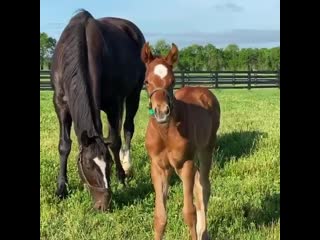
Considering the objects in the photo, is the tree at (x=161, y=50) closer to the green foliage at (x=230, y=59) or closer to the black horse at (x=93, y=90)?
the black horse at (x=93, y=90)

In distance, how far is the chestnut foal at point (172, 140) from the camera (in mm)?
3707

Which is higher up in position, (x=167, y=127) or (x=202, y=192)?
(x=167, y=127)

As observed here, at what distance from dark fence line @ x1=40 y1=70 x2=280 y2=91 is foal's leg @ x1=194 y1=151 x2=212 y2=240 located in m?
19.9

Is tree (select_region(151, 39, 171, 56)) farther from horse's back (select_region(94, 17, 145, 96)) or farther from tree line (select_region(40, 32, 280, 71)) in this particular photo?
tree line (select_region(40, 32, 280, 71))

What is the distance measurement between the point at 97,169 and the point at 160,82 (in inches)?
60.5

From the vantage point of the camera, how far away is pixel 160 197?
4.06 metres

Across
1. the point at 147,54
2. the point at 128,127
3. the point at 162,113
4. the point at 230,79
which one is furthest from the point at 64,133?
the point at 230,79

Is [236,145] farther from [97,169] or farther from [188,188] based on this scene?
[188,188]

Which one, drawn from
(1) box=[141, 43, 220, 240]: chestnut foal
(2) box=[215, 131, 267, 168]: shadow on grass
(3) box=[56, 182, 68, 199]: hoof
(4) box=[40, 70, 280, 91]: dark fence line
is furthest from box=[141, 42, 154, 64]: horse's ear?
(4) box=[40, 70, 280, 91]: dark fence line

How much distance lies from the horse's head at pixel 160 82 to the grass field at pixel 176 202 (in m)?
1.24
